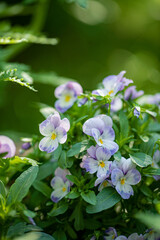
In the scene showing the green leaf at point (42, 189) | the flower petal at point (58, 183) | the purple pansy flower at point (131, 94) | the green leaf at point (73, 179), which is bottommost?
the green leaf at point (42, 189)

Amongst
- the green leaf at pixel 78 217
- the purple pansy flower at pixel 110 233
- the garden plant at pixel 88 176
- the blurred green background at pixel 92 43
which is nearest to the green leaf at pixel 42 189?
the garden plant at pixel 88 176

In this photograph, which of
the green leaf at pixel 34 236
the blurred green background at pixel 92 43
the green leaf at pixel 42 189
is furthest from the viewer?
the blurred green background at pixel 92 43

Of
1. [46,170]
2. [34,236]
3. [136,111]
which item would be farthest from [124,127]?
[34,236]

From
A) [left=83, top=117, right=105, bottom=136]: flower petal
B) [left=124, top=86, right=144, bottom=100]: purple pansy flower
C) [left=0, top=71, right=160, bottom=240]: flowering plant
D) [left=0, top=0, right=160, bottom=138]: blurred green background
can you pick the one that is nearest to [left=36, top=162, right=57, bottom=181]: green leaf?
[left=0, top=71, right=160, bottom=240]: flowering plant

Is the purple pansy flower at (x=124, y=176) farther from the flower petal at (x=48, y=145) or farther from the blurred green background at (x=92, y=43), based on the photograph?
the blurred green background at (x=92, y=43)

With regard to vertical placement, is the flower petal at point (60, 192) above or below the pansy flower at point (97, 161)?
below

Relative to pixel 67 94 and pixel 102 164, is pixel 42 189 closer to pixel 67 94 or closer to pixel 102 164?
pixel 102 164

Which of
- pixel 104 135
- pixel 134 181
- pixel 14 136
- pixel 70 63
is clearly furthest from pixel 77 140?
pixel 70 63
